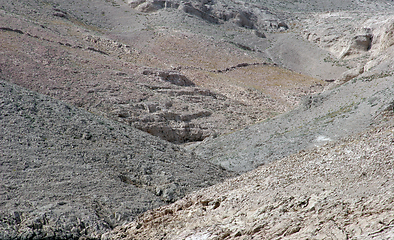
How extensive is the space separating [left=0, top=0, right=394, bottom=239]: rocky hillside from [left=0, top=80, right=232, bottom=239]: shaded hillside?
0.05 m

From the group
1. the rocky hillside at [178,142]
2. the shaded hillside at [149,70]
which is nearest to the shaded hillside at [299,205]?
the rocky hillside at [178,142]

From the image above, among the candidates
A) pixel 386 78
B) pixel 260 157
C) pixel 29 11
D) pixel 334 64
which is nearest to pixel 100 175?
pixel 260 157

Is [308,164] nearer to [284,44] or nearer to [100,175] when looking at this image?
[100,175]

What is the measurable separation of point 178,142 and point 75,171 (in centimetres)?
1192

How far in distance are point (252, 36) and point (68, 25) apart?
99.0 ft

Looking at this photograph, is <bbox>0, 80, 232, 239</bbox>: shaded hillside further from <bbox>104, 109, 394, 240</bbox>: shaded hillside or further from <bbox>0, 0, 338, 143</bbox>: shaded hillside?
<bbox>0, 0, 338, 143</bbox>: shaded hillside

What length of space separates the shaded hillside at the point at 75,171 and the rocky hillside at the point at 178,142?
5 cm

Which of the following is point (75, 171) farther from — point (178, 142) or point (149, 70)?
point (149, 70)

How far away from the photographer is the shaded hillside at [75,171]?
35.1ft

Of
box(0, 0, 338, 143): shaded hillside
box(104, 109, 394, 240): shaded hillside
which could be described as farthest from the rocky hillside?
box(0, 0, 338, 143): shaded hillside

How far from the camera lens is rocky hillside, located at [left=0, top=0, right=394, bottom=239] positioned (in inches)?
366

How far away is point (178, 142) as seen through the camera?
Answer: 2461 centimetres

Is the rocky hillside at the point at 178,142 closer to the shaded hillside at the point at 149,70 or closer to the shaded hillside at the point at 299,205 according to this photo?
the shaded hillside at the point at 299,205

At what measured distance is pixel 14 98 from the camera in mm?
16047
